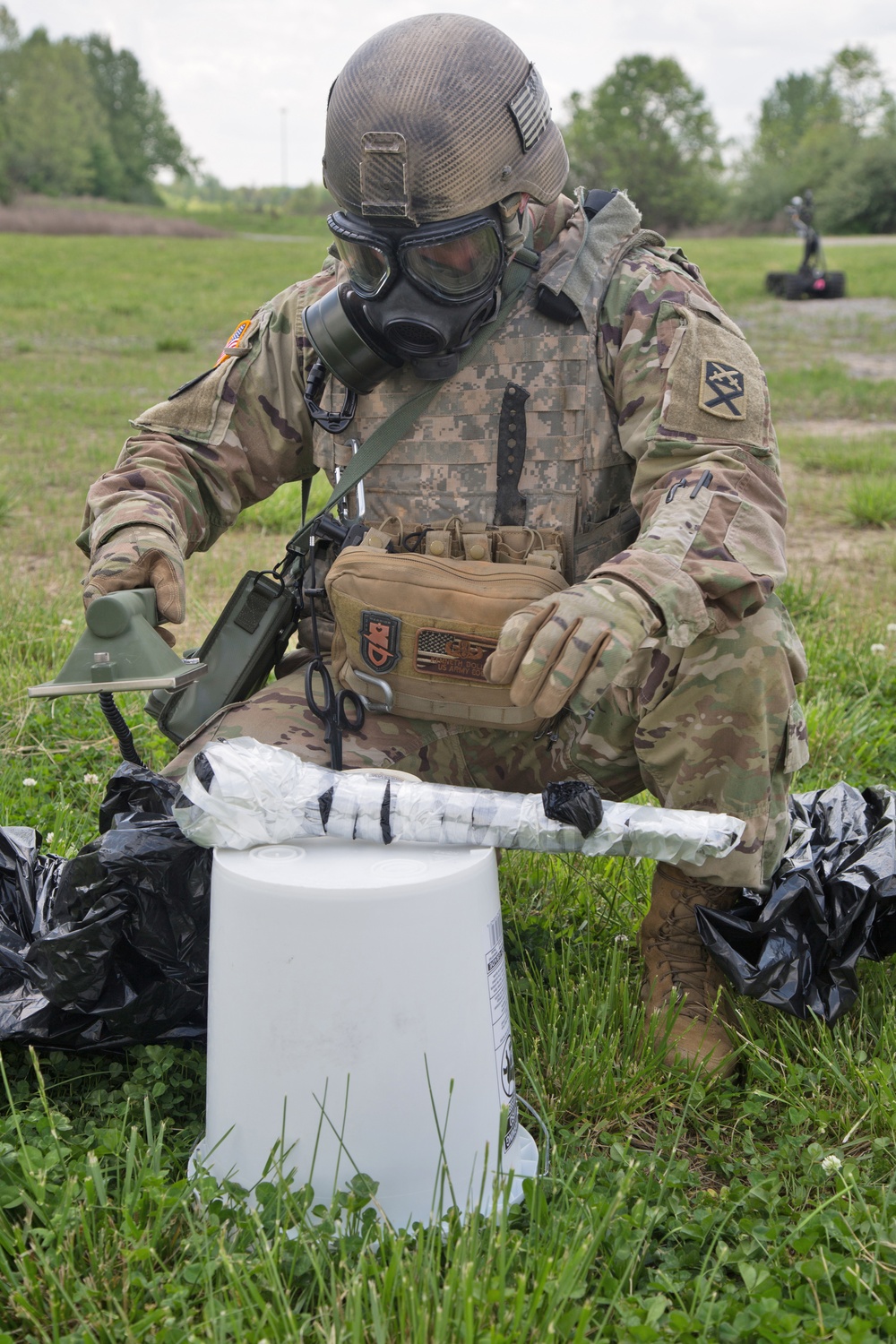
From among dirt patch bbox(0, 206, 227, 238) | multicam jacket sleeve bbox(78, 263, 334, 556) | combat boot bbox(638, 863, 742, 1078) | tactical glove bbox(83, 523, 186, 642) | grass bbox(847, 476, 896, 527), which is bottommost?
combat boot bbox(638, 863, 742, 1078)

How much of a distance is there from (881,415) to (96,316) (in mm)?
8885

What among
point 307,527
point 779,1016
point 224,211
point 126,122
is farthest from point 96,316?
point 126,122

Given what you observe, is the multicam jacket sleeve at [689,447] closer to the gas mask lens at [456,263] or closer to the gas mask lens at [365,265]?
the gas mask lens at [456,263]

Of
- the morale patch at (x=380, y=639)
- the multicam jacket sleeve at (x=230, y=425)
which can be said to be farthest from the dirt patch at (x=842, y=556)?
the morale patch at (x=380, y=639)

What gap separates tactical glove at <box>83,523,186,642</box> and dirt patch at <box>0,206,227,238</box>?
94.0 feet

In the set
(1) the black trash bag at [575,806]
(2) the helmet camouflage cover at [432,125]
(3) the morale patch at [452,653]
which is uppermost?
(2) the helmet camouflage cover at [432,125]

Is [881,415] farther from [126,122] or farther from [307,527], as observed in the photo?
[126,122]

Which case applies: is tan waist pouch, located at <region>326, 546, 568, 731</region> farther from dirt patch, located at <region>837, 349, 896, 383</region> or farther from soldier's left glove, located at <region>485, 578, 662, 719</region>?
dirt patch, located at <region>837, 349, 896, 383</region>

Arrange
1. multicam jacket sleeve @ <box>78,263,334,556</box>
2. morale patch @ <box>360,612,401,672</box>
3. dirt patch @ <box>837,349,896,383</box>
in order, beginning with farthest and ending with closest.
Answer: dirt patch @ <box>837,349,896,383</box> → multicam jacket sleeve @ <box>78,263,334,556</box> → morale patch @ <box>360,612,401,672</box>

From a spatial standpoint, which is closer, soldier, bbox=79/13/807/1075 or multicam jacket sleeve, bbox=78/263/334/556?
soldier, bbox=79/13/807/1075

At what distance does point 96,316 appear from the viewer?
13.4m

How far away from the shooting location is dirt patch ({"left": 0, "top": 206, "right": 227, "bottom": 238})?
29538 millimetres

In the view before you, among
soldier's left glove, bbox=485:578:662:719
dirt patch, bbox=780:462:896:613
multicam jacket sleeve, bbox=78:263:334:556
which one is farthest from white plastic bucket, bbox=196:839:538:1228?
dirt patch, bbox=780:462:896:613

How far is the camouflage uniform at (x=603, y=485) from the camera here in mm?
2014
